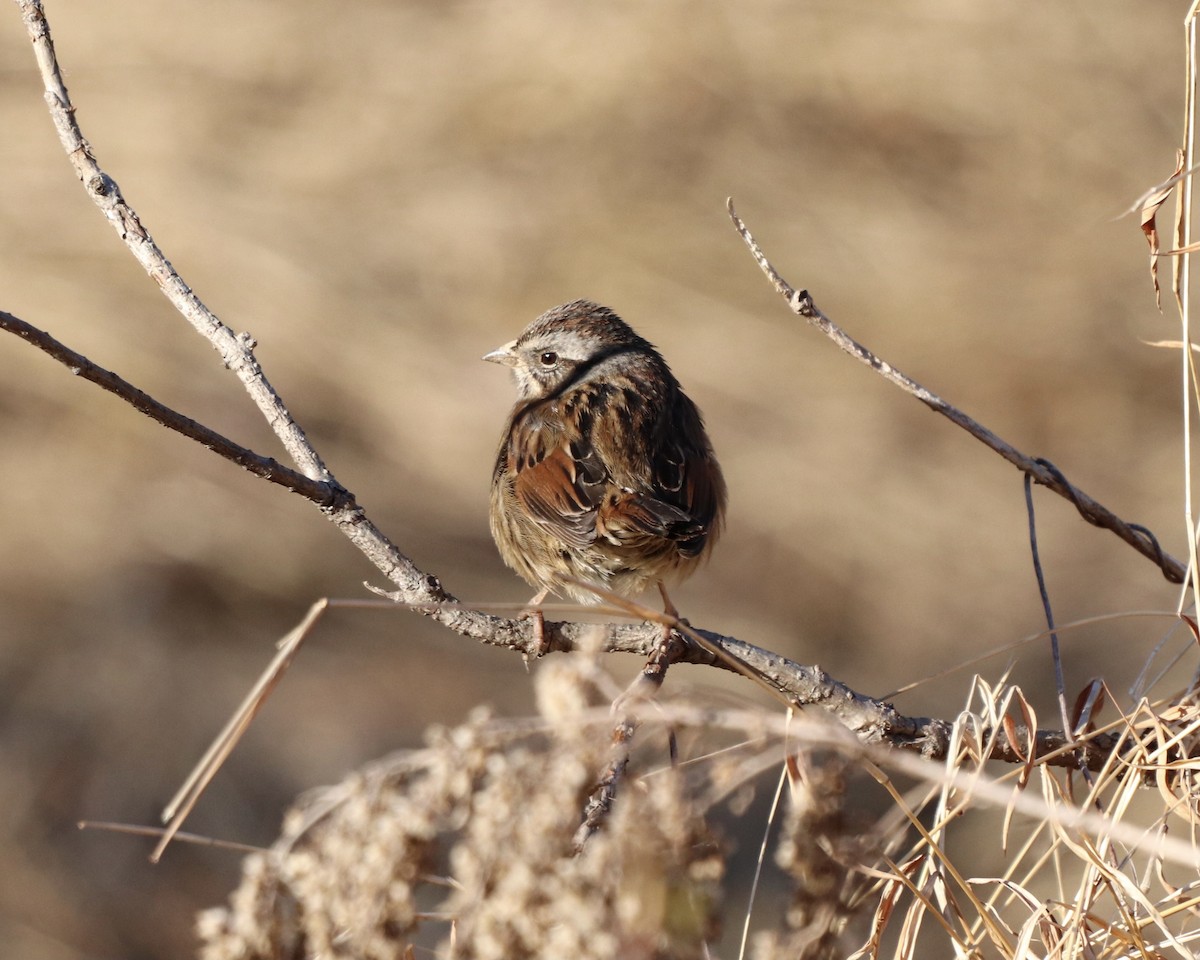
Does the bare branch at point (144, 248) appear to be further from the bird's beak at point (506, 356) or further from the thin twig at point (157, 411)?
the bird's beak at point (506, 356)

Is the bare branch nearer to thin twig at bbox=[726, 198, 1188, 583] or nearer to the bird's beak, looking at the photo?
thin twig at bbox=[726, 198, 1188, 583]

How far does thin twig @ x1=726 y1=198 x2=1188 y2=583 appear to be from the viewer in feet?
7.30

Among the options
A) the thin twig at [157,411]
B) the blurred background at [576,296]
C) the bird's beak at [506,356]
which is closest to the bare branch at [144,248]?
the thin twig at [157,411]

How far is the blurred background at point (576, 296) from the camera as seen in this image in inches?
311

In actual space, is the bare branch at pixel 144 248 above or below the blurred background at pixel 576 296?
below

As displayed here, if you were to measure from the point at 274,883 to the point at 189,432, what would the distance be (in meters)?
0.94

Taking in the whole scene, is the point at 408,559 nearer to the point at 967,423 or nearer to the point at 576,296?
the point at 967,423

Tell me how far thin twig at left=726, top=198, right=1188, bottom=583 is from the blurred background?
18.2 ft

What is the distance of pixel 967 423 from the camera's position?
2.33 metres

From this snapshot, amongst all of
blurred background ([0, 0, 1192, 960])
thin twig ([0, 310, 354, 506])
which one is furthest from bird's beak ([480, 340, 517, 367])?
blurred background ([0, 0, 1192, 960])

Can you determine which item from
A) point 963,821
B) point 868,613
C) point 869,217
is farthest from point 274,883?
point 869,217

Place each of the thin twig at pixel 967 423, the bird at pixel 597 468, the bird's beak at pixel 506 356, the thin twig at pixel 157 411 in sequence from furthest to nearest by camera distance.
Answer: the bird's beak at pixel 506 356
the bird at pixel 597 468
the thin twig at pixel 967 423
the thin twig at pixel 157 411

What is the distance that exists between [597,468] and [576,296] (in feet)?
15.5

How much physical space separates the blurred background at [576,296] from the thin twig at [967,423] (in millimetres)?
5560
